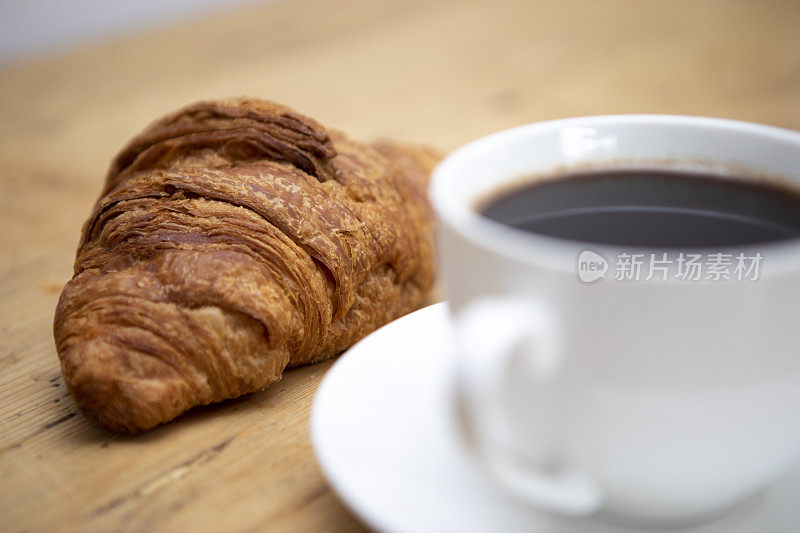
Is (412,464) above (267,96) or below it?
above

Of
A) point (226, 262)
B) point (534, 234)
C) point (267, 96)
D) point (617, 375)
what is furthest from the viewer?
point (267, 96)

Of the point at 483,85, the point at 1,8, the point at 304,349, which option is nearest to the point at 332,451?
the point at 304,349

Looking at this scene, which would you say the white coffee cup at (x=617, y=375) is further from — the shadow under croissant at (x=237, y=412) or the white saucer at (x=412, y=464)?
the shadow under croissant at (x=237, y=412)

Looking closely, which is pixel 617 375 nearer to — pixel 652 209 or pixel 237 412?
pixel 652 209

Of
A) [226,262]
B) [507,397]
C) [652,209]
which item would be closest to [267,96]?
[226,262]

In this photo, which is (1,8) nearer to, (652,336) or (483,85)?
(483,85)

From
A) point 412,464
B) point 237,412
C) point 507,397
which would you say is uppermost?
point 507,397
